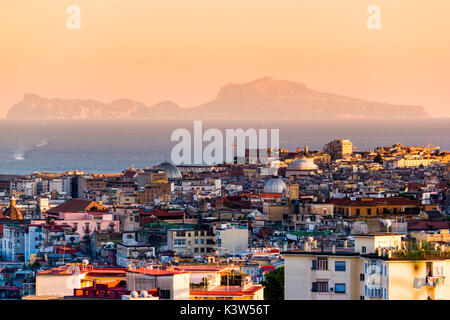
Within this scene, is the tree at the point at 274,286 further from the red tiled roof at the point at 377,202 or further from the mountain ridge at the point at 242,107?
the mountain ridge at the point at 242,107

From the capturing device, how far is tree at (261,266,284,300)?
1266 cm

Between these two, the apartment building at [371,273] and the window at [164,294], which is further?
the apartment building at [371,273]

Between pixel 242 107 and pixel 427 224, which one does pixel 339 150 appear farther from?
pixel 242 107

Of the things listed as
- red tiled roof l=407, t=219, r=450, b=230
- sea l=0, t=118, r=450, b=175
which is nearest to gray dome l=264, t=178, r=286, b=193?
sea l=0, t=118, r=450, b=175

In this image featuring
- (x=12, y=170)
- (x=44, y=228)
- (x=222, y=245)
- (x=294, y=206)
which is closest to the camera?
(x=222, y=245)

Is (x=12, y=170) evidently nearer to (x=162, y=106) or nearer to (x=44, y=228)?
(x=44, y=228)

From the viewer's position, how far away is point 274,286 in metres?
13.3

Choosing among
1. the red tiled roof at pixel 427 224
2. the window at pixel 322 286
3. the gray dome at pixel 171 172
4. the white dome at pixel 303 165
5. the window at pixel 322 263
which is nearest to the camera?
the window at pixel 322 286

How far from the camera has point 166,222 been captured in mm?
29594

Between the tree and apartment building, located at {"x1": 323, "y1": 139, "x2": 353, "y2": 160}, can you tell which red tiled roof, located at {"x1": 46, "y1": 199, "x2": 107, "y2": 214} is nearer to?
the tree

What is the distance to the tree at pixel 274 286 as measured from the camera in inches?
498

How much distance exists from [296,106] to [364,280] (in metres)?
151

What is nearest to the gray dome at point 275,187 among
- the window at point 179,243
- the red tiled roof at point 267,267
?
the window at point 179,243
